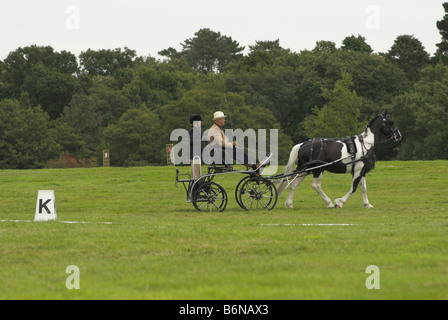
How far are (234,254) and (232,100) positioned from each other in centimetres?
6872

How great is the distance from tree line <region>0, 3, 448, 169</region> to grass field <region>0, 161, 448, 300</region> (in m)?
48.0

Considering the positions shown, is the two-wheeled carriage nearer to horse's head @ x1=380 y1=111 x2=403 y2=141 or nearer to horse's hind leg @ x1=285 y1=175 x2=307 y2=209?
horse's hind leg @ x1=285 y1=175 x2=307 y2=209

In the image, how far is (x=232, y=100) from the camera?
78.5 meters

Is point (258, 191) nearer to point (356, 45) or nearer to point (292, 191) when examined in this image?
point (292, 191)

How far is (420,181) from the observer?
27734mm

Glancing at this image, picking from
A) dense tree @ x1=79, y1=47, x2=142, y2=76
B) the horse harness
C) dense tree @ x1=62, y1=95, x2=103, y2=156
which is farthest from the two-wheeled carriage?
dense tree @ x1=79, y1=47, x2=142, y2=76

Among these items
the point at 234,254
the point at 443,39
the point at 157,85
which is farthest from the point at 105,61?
the point at 234,254

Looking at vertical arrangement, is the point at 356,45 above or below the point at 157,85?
above

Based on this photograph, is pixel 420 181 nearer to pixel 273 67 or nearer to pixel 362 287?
pixel 362 287

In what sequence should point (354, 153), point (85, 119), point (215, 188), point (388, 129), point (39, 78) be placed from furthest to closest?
1. point (39, 78)
2. point (85, 119)
3. point (388, 129)
4. point (354, 153)
5. point (215, 188)

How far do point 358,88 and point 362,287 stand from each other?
241 feet

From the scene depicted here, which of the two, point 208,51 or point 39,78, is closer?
point 39,78

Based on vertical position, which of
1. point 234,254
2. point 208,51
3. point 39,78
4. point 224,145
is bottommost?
point 234,254
